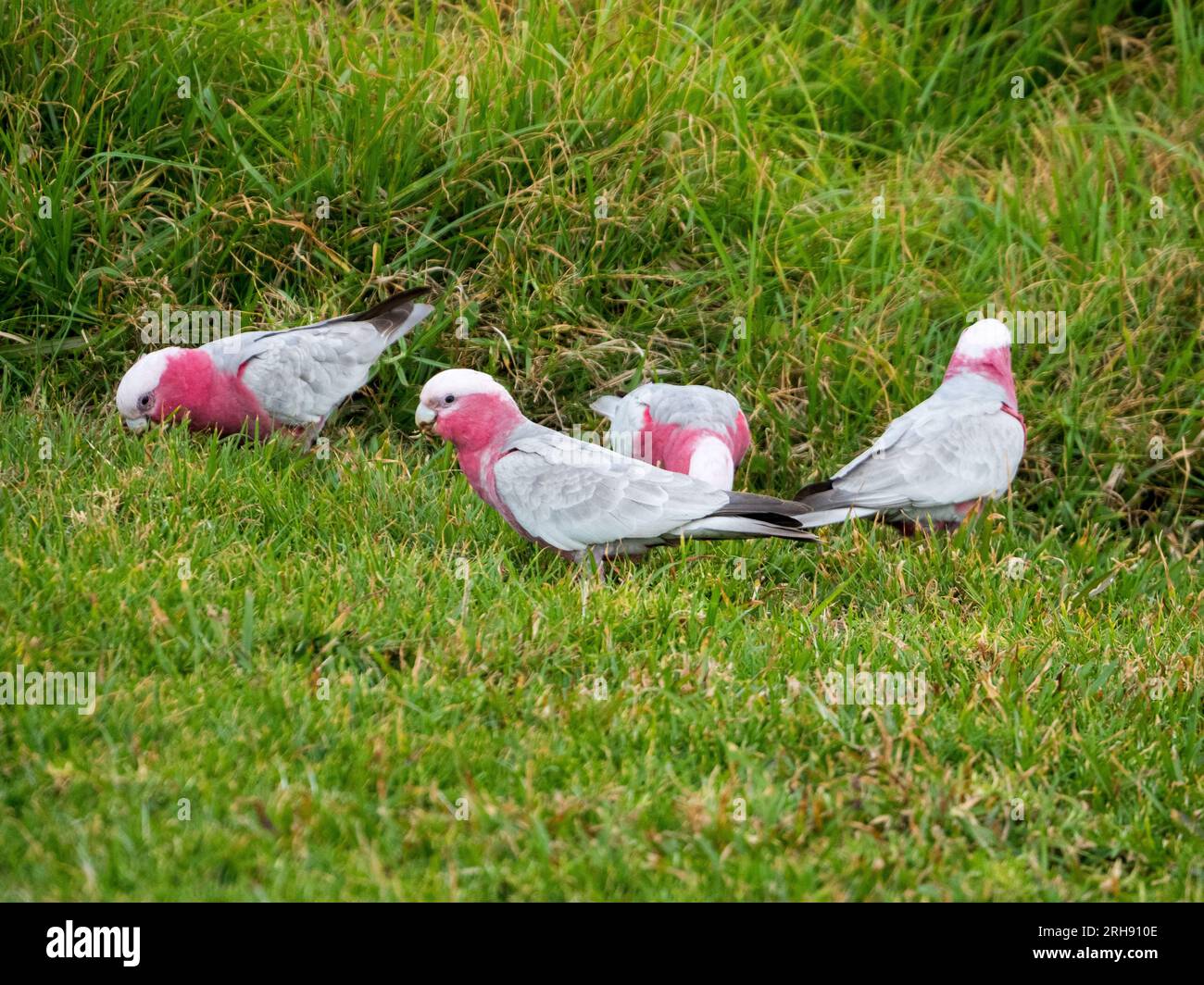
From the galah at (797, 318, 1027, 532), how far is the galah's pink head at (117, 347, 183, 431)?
2.60 m

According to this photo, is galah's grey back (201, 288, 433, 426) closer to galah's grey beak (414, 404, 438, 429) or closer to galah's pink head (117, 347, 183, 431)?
galah's pink head (117, 347, 183, 431)

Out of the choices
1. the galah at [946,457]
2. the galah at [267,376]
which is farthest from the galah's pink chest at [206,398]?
the galah at [946,457]

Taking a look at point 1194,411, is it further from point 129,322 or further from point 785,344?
point 129,322

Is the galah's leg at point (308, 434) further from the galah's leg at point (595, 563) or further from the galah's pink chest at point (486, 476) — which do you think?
the galah's leg at point (595, 563)

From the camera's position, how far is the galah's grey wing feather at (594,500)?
13.9ft

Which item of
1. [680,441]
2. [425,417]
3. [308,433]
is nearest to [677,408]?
[680,441]

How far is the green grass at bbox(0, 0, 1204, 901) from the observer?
9.32 feet

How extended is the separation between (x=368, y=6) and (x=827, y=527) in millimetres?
4234

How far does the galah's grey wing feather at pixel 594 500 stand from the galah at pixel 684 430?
408mm

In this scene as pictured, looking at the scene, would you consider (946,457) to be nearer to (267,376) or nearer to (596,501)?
(596,501)

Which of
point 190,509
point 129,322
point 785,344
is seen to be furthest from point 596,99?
point 190,509

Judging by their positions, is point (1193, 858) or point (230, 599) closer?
point (1193, 858)

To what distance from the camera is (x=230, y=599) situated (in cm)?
355

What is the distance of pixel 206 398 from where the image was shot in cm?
510
